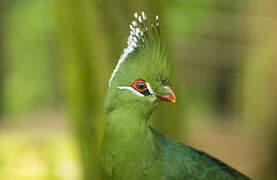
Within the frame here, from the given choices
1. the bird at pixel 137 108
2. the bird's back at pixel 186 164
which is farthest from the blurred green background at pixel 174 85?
the bird at pixel 137 108

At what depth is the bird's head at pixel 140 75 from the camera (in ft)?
4.25

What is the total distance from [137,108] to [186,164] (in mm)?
353

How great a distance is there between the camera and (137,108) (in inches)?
53.2

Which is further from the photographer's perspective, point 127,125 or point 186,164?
point 186,164

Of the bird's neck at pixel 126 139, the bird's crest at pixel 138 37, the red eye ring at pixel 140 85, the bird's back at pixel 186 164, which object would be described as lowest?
the bird's back at pixel 186 164

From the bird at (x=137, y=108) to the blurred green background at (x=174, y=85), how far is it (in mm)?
976

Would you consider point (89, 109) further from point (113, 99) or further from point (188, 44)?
point (188, 44)

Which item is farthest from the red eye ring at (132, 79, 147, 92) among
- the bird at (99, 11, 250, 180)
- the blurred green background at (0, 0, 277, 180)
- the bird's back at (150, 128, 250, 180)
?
the blurred green background at (0, 0, 277, 180)

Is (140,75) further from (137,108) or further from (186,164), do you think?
(186,164)

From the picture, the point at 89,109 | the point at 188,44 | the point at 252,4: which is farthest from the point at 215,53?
the point at 89,109

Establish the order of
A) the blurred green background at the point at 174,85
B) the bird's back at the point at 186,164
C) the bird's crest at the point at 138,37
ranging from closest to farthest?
the bird's crest at the point at 138,37 → the bird's back at the point at 186,164 → the blurred green background at the point at 174,85

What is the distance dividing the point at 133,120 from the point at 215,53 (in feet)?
16.6

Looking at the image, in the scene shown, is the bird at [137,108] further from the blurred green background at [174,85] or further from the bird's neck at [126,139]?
the blurred green background at [174,85]

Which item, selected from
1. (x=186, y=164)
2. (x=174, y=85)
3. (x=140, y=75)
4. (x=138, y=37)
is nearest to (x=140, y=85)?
(x=140, y=75)
